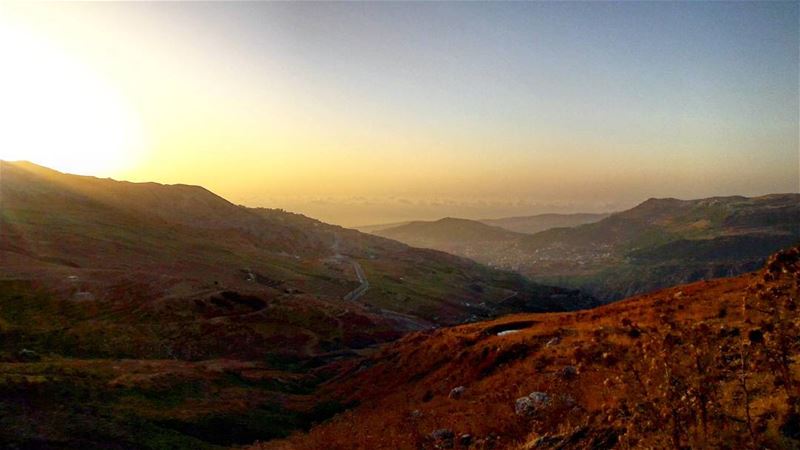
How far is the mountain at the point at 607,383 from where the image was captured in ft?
38.0

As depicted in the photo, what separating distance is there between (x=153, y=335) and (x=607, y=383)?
87.8 metres

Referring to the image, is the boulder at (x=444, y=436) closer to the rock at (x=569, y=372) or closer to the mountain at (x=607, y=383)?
the mountain at (x=607, y=383)

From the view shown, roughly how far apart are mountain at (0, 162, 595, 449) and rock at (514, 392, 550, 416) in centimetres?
2186

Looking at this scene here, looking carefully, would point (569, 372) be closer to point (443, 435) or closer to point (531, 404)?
point (531, 404)

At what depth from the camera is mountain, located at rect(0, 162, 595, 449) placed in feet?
110

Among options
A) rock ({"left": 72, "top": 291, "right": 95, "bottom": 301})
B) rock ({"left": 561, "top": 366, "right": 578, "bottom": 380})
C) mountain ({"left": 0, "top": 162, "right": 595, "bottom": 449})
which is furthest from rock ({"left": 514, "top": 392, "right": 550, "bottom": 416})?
rock ({"left": 72, "top": 291, "right": 95, "bottom": 301})

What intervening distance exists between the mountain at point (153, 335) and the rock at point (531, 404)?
2186 centimetres

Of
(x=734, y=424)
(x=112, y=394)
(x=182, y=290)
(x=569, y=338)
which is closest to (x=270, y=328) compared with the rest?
(x=182, y=290)

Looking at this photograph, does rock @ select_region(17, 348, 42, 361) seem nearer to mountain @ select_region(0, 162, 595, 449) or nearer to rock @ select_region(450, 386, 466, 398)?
mountain @ select_region(0, 162, 595, 449)

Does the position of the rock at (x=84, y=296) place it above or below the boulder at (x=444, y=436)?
below

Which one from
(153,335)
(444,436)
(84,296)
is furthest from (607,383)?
(84,296)

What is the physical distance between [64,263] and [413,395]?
421ft

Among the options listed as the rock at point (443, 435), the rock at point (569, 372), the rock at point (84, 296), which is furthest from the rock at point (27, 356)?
the rock at point (569, 372)

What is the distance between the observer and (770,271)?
482 inches
